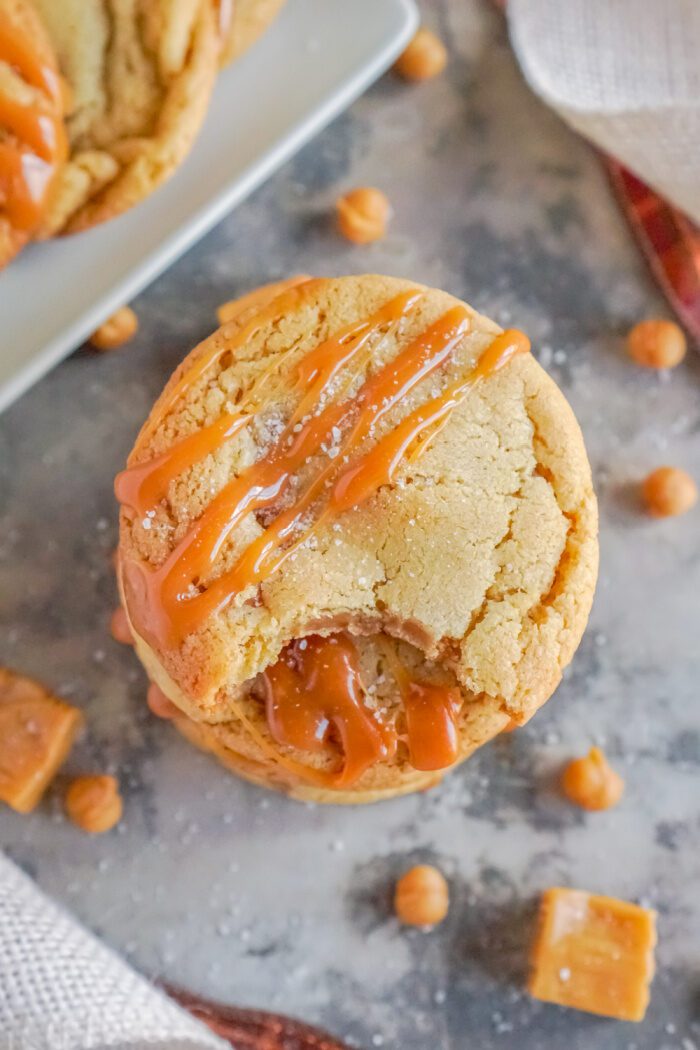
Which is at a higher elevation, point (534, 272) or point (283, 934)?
point (534, 272)

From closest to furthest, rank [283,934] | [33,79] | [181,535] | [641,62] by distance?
[181,535], [33,79], [283,934], [641,62]

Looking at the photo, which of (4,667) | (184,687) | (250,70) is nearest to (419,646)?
(184,687)

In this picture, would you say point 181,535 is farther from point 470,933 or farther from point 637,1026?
point 637,1026

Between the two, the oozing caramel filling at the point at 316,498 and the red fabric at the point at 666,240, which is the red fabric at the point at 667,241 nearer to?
the red fabric at the point at 666,240

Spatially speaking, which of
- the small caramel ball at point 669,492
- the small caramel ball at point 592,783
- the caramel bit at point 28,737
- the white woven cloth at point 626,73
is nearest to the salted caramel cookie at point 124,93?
the white woven cloth at point 626,73

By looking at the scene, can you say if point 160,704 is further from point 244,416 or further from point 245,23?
point 245,23

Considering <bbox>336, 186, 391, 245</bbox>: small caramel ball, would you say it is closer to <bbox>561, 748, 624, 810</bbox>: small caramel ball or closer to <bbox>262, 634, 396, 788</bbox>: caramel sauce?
<bbox>262, 634, 396, 788</bbox>: caramel sauce
